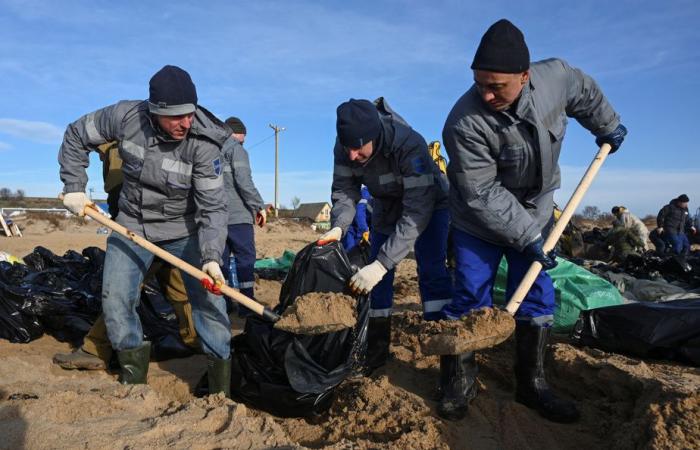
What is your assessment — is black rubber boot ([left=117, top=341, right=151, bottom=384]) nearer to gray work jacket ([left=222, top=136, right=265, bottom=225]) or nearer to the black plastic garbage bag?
gray work jacket ([left=222, top=136, right=265, bottom=225])

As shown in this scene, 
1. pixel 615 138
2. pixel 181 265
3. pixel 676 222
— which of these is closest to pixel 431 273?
pixel 615 138

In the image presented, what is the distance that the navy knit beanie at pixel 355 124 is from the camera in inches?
113

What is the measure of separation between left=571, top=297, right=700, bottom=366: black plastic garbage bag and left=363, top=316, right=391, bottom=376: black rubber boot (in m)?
1.27

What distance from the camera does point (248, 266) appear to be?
199 inches

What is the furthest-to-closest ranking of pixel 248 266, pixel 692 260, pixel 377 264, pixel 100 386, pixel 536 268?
pixel 692 260 → pixel 248 266 → pixel 377 264 → pixel 100 386 → pixel 536 268

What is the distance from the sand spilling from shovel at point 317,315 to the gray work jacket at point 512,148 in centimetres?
80

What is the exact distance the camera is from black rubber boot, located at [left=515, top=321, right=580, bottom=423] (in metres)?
2.70

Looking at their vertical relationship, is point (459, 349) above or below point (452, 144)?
below

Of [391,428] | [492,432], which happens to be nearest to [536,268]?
[492,432]

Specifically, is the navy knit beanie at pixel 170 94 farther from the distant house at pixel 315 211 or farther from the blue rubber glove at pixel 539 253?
the distant house at pixel 315 211

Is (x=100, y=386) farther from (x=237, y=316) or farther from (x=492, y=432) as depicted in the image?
(x=237, y=316)

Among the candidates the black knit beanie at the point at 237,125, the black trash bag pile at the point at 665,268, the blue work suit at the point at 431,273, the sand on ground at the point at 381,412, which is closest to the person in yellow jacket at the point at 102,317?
the sand on ground at the point at 381,412

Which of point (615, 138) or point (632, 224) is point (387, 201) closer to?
point (615, 138)

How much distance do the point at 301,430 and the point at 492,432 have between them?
93cm
